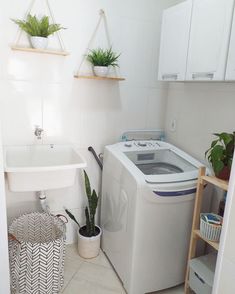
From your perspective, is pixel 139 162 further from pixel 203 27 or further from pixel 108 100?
pixel 203 27

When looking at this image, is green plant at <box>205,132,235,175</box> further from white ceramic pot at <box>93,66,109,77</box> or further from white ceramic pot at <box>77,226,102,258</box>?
white ceramic pot at <box>77,226,102,258</box>

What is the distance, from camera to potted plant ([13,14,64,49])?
69.4 inches

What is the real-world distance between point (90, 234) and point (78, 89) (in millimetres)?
1213

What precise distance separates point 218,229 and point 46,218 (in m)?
1.27

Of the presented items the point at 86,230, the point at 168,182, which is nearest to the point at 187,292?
the point at 168,182

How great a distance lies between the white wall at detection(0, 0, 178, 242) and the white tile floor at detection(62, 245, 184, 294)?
0.27 meters

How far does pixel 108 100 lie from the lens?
2230 mm

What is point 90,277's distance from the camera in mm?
2018

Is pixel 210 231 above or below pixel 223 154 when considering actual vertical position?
below

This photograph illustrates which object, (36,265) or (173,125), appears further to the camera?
(173,125)

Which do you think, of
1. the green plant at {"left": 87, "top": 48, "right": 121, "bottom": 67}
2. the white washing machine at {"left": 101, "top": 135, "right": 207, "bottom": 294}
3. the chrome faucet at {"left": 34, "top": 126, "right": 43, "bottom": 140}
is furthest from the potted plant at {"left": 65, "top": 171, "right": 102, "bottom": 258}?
the green plant at {"left": 87, "top": 48, "right": 121, "bottom": 67}

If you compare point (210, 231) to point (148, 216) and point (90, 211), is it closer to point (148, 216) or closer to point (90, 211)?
point (148, 216)

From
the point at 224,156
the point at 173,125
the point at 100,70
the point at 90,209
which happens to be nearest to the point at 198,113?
the point at 173,125

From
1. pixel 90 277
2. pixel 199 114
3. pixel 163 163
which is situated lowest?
pixel 90 277
